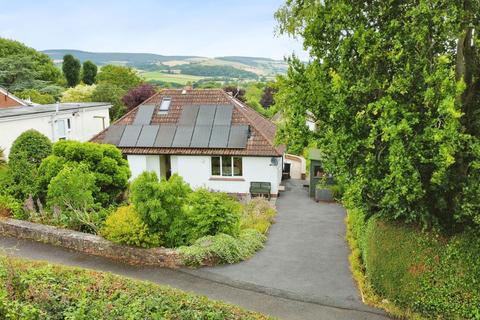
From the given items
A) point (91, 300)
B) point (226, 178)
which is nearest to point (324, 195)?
point (226, 178)

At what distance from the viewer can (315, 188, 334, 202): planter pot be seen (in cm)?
2069

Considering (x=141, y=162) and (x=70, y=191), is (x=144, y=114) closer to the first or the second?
(x=141, y=162)

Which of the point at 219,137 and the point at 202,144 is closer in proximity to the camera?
the point at 202,144

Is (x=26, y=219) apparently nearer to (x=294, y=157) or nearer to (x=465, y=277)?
(x=465, y=277)

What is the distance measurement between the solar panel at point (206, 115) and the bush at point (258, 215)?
609cm

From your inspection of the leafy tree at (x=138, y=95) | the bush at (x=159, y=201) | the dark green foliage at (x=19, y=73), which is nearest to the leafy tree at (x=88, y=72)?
the dark green foliage at (x=19, y=73)

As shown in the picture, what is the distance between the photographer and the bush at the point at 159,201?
12.5 m

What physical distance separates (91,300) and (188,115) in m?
16.6

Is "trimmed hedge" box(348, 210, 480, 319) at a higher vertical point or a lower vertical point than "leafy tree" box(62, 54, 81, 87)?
lower

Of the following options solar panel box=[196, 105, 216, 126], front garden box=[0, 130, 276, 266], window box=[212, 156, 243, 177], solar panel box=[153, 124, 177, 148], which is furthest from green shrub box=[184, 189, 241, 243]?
solar panel box=[196, 105, 216, 126]

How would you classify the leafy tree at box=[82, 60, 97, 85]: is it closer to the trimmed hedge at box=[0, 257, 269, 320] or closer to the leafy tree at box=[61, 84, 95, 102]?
the leafy tree at box=[61, 84, 95, 102]

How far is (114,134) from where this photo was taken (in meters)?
23.7

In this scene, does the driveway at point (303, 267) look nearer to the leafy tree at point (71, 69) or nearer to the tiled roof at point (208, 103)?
the tiled roof at point (208, 103)

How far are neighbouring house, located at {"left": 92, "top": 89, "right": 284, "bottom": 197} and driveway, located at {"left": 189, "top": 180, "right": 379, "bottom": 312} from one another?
4337 mm
